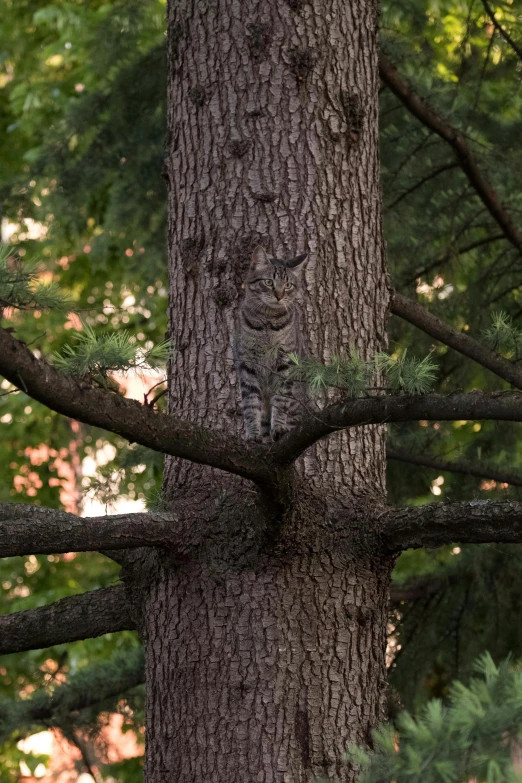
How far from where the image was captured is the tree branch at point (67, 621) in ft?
10.9

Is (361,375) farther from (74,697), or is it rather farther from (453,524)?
(74,697)

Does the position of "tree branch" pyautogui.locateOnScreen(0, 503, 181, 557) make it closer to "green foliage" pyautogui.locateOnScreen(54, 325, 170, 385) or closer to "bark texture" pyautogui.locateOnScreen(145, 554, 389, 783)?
"bark texture" pyautogui.locateOnScreen(145, 554, 389, 783)

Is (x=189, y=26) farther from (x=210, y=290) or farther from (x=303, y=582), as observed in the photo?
(x=303, y=582)

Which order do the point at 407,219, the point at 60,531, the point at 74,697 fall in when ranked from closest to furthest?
1. the point at 60,531
2. the point at 74,697
3. the point at 407,219

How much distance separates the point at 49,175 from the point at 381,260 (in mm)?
3031

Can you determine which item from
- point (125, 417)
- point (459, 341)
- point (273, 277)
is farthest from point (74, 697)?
point (125, 417)

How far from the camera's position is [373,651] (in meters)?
3.20

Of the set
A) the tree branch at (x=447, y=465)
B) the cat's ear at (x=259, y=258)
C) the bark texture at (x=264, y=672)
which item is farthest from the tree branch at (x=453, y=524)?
the tree branch at (x=447, y=465)

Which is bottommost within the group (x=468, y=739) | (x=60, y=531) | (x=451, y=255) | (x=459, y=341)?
(x=468, y=739)

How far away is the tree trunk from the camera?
2.99 m

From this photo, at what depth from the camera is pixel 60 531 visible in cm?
269

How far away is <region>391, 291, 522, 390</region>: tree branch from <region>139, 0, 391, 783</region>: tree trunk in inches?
9.0

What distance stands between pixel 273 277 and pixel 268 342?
260mm

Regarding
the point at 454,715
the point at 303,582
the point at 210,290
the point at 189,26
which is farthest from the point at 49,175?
the point at 454,715
